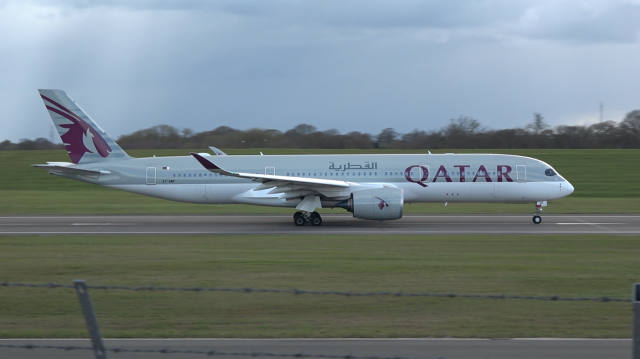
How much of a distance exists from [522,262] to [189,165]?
51.8 ft

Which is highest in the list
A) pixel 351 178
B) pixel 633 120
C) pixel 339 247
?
pixel 633 120

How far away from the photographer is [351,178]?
26.2 metres

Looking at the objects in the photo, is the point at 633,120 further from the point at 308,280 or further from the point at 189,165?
the point at 308,280

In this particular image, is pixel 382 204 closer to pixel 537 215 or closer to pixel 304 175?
pixel 304 175

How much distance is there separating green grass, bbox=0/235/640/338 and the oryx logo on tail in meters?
7.57

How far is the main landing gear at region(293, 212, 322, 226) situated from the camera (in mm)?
25016

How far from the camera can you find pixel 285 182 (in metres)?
24.1

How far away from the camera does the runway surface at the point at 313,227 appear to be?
74.7 feet

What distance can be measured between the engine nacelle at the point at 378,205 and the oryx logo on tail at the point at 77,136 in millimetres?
11347

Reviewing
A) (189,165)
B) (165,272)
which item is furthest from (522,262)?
(189,165)

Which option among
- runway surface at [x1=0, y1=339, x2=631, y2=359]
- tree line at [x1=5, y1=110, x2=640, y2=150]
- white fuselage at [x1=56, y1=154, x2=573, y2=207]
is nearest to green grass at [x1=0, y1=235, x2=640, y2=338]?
runway surface at [x1=0, y1=339, x2=631, y2=359]

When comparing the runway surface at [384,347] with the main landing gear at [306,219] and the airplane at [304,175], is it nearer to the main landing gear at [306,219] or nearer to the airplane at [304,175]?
the airplane at [304,175]

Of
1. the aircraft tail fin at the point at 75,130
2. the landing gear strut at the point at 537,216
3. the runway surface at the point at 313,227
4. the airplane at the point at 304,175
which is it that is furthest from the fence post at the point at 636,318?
the aircraft tail fin at the point at 75,130

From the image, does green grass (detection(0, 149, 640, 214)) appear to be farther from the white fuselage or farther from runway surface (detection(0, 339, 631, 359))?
runway surface (detection(0, 339, 631, 359))
